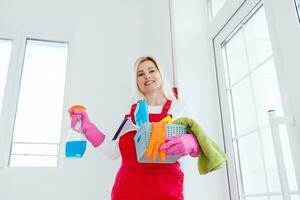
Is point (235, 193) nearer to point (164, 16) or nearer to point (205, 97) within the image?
point (205, 97)

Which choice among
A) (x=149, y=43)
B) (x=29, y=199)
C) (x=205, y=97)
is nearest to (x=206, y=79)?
(x=205, y=97)

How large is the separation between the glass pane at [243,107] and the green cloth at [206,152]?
0.37 meters

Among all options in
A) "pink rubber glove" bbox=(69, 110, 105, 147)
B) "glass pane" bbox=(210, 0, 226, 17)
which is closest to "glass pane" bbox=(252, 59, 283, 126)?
"glass pane" bbox=(210, 0, 226, 17)

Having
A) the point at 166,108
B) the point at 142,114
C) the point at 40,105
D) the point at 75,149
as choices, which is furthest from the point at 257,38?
the point at 40,105

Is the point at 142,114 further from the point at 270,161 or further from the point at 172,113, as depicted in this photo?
the point at 270,161

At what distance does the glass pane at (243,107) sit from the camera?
51.9 inches

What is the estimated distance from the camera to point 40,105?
219 cm

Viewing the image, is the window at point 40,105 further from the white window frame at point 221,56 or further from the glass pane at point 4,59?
the white window frame at point 221,56

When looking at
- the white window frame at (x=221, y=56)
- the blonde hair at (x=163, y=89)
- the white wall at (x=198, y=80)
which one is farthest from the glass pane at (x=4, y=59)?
the white window frame at (x=221, y=56)

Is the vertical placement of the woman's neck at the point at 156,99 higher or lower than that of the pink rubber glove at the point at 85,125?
higher

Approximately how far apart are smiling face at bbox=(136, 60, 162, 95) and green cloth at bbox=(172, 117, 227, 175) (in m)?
0.35

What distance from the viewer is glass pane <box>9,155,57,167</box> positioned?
2.03m

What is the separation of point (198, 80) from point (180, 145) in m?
0.73

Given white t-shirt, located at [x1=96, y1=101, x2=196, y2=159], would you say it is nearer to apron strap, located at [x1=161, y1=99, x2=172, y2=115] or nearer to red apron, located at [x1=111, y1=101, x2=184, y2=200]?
apron strap, located at [x1=161, y1=99, x2=172, y2=115]
